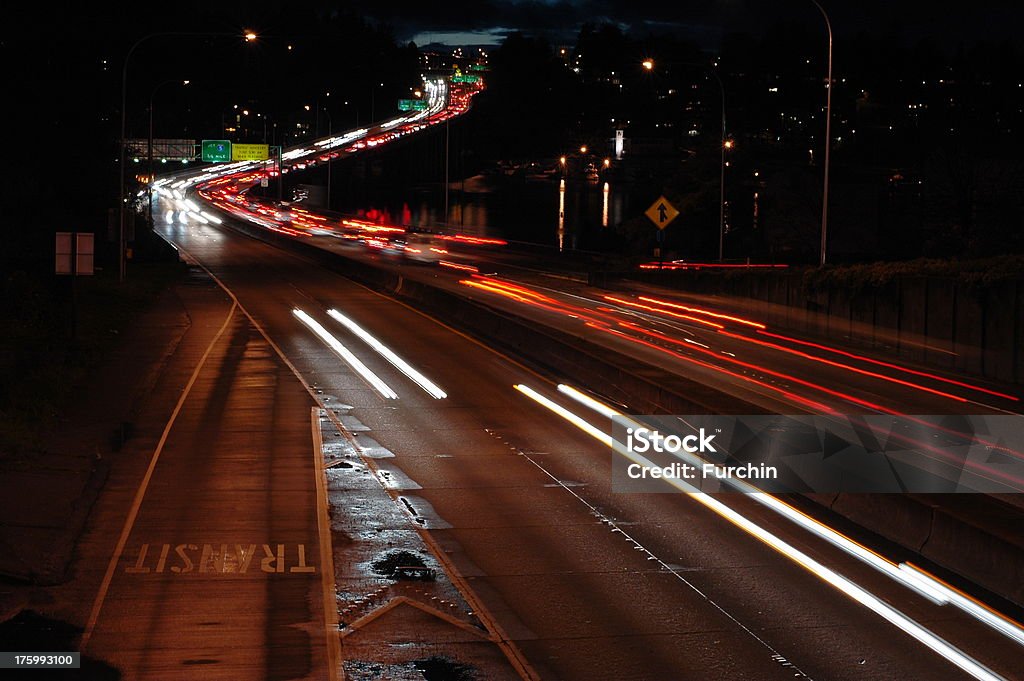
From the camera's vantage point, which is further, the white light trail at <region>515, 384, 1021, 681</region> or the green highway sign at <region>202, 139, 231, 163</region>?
the green highway sign at <region>202, 139, 231, 163</region>

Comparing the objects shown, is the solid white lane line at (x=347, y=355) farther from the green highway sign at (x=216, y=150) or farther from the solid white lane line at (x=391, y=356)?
the green highway sign at (x=216, y=150)

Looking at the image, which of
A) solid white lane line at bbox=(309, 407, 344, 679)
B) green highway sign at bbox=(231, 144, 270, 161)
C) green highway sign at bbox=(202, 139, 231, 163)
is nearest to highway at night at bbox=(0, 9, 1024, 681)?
solid white lane line at bbox=(309, 407, 344, 679)

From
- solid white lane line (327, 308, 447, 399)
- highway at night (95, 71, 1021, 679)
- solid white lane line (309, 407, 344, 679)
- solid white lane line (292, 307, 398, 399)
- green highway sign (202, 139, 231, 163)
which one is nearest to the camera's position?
solid white lane line (309, 407, 344, 679)

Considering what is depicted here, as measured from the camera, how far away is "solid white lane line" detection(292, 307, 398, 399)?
24.5 m

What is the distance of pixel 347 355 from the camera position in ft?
98.1

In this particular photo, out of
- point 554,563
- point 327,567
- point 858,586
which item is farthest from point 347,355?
point 858,586

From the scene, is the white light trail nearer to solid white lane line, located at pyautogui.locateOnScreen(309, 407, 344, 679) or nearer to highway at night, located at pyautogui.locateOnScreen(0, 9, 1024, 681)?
highway at night, located at pyautogui.locateOnScreen(0, 9, 1024, 681)

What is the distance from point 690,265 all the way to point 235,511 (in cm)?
5016

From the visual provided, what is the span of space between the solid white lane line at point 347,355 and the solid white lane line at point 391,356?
0.73 m

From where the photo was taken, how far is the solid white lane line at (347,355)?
24531 millimetres

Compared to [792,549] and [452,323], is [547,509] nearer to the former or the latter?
[792,549]

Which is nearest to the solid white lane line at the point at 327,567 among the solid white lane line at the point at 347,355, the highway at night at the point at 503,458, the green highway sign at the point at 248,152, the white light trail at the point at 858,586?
the highway at night at the point at 503,458

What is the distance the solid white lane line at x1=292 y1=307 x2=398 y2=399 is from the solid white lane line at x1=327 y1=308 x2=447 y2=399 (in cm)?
73

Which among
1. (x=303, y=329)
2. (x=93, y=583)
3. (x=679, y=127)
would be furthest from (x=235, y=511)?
(x=679, y=127)
